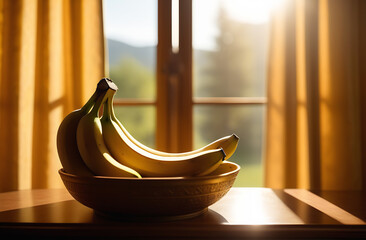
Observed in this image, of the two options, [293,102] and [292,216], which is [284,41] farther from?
[292,216]

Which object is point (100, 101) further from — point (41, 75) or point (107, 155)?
point (41, 75)

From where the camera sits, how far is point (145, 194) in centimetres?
70

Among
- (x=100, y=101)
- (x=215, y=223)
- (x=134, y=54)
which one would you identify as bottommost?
(x=215, y=223)

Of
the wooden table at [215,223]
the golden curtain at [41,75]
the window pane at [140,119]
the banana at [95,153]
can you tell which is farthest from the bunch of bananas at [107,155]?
the window pane at [140,119]

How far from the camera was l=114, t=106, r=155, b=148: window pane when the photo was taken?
1.85 m

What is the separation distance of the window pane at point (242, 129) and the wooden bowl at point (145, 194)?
110 cm

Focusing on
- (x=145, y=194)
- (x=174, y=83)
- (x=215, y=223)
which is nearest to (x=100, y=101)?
(x=145, y=194)

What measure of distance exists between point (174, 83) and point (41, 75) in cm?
64

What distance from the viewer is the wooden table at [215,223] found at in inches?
28.4

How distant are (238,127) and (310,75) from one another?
1.46 feet

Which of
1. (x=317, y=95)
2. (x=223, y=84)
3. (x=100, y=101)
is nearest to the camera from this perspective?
(x=100, y=101)

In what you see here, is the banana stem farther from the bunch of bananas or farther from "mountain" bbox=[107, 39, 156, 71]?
"mountain" bbox=[107, 39, 156, 71]

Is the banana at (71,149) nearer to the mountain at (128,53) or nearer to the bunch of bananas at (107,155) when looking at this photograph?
the bunch of bananas at (107,155)

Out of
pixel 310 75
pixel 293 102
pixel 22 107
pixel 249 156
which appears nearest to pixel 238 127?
pixel 249 156
